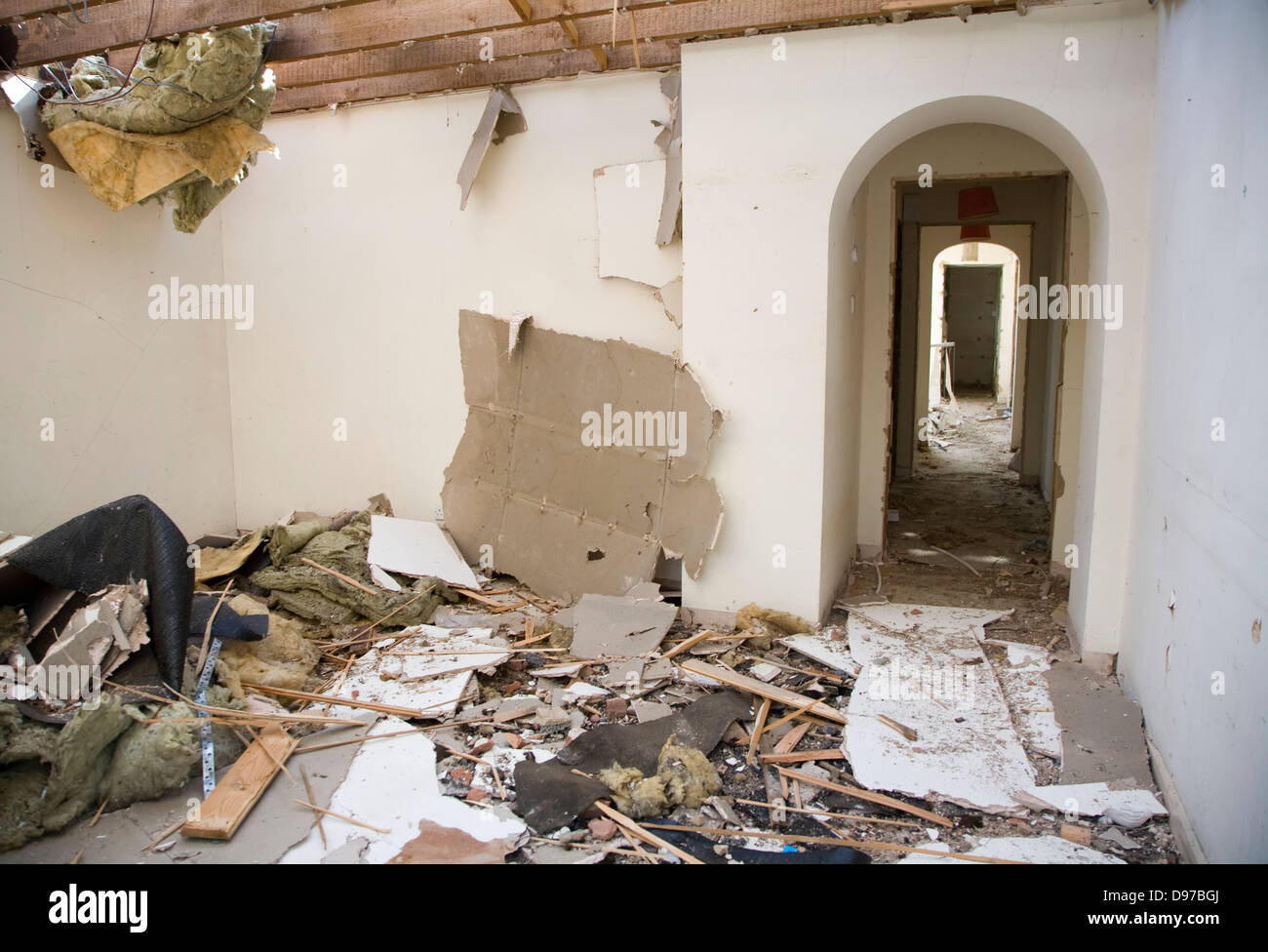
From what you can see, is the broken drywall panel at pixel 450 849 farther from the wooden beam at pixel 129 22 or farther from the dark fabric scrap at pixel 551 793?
the wooden beam at pixel 129 22

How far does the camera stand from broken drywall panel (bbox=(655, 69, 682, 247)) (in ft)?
16.6

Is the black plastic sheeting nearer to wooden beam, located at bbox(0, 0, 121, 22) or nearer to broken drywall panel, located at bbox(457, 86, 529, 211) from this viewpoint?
wooden beam, located at bbox(0, 0, 121, 22)

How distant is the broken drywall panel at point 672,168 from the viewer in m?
5.07

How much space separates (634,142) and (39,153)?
11.9 feet

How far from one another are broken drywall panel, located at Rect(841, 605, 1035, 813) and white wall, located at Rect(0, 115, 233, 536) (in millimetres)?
5081

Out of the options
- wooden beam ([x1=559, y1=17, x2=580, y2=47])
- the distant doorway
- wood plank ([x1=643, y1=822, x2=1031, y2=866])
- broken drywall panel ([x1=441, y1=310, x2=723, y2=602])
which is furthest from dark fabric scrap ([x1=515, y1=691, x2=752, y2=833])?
the distant doorway

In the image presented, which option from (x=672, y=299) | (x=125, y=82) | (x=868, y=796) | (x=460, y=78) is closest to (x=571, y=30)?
(x=460, y=78)

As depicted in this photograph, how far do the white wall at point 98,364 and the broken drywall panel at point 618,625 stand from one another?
11.5ft

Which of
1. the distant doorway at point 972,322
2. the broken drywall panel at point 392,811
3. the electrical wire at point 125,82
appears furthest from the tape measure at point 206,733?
the distant doorway at point 972,322

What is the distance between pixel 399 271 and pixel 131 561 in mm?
3074

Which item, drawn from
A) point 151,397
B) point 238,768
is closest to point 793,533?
point 238,768

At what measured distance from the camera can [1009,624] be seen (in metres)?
5.20

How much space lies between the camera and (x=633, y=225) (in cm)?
534

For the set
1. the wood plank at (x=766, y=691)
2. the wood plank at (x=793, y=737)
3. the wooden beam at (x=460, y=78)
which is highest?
the wooden beam at (x=460, y=78)
